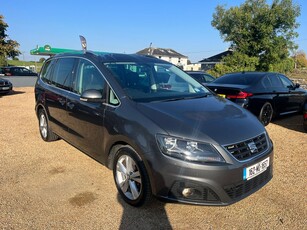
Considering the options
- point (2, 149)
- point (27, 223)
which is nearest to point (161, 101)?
point (27, 223)

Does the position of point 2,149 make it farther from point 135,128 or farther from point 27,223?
point 135,128

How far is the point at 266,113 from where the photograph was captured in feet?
23.7

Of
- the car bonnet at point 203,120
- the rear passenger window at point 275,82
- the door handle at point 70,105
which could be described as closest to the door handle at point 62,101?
the door handle at point 70,105

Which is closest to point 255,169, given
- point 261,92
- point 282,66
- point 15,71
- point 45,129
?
point 45,129

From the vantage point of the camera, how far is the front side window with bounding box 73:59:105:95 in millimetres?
3736

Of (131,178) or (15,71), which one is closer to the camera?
(131,178)

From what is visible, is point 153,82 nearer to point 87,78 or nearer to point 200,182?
point 87,78

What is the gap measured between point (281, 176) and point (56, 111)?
3.74 m

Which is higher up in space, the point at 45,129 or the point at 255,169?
the point at 255,169

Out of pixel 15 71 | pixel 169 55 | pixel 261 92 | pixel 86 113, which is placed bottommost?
pixel 15 71

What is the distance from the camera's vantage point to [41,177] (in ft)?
13.5

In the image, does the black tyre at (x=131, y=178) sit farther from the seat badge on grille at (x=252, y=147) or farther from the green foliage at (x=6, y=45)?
the green foliage at (x=6, y=45)

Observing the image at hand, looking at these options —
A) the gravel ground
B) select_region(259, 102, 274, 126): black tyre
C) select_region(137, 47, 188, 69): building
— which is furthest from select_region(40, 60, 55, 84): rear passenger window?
select_region(137, 47, 188, 69): building

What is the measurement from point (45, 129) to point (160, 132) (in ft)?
12.1
